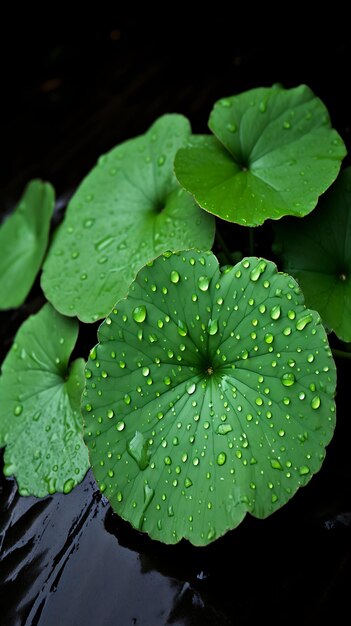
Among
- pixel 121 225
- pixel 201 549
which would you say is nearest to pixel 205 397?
pixel 201 549

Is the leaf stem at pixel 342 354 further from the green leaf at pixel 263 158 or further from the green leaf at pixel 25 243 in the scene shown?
the green leaf at pixel 25 243

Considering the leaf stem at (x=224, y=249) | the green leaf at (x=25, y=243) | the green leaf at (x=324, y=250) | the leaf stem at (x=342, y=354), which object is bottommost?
the leaf stem at (x=342, y=354)

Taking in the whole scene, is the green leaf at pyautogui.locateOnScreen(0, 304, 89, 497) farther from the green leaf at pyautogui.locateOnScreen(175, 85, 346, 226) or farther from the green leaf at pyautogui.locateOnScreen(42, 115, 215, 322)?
the green leaf at pyautogui.locateOnScreen(175, 85, 346, 226)

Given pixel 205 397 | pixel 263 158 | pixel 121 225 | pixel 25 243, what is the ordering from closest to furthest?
pixel 205 397, pixel 263 158, pixel 121 225, pixel 25 243

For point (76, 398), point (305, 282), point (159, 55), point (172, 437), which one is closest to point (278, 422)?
point (172, 437)

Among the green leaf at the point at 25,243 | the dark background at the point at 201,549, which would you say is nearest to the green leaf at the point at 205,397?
the dark background at the point at 201,549

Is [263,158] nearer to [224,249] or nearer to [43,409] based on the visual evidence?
[224,249]

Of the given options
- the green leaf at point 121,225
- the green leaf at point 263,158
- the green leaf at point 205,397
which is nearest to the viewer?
the green leaf at point 205,397
